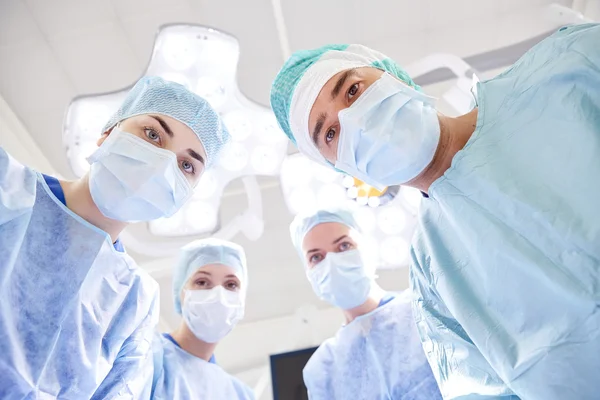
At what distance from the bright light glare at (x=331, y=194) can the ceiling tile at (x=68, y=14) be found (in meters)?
1.21

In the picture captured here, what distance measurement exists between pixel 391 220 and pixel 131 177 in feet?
4.20

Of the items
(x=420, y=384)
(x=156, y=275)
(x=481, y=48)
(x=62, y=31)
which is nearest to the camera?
(x=420, y=384)

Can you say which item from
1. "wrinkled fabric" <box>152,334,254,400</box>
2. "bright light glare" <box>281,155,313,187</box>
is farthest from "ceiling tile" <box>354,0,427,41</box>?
"wrinkled fabric" <box>152,334,254,400</box>

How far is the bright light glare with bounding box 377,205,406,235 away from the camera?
2.39 meters

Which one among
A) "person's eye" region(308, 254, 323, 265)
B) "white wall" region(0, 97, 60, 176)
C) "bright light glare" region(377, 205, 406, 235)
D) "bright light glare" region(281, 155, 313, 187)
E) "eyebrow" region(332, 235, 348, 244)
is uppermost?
"white wall" region(0, 97, 60, 176)

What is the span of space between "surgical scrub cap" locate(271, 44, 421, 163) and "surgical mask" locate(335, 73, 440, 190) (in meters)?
0.14

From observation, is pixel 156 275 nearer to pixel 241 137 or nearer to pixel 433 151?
pixel 241 137

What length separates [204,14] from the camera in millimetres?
2396

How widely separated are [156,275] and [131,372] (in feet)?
3.78

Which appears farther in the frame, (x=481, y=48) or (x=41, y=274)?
(x=481, y=48)

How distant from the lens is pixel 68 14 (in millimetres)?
2336

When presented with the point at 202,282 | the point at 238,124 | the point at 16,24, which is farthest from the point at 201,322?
the point at 16,24

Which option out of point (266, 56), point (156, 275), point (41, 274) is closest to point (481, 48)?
point (266, 56)

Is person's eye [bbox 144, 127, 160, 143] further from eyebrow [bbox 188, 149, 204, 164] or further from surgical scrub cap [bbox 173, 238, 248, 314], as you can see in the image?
surgical scrub cap [bbox 173, 238, 248, 314]
